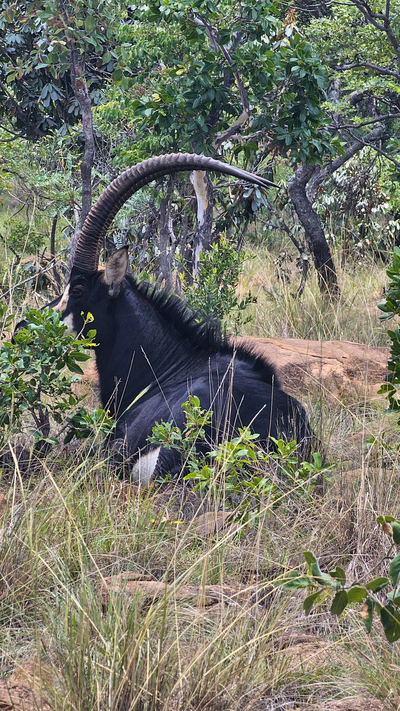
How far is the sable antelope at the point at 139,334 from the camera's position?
14.2ft

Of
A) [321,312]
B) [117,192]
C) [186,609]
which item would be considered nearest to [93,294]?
[117,192]

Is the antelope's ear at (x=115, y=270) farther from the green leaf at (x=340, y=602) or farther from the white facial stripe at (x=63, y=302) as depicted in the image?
the green leaf at (x=340, y=602)

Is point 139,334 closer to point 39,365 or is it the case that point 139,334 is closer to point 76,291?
point 76,291

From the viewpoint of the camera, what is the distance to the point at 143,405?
4523 mm

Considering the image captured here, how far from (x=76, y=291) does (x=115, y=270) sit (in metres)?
0.27

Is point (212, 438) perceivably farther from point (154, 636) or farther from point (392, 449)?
point (154, 636)

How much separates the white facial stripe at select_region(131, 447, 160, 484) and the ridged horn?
1.29 m

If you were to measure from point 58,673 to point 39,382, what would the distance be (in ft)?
6.52

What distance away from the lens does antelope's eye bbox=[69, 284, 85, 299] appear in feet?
15.3

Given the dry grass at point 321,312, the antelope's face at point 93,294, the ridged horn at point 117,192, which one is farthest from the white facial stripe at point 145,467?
the dry grass at point 321,312

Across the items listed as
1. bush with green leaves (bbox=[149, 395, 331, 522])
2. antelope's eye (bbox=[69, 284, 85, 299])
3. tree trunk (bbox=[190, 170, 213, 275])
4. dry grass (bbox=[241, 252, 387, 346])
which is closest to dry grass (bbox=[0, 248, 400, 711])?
bush with green leaves (bbox=[149, 395, 331, 522])

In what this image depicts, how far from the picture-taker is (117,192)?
461 cm

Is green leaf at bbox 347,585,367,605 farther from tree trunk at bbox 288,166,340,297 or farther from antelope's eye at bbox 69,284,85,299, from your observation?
tree trunk at bbox 288,166,340,297

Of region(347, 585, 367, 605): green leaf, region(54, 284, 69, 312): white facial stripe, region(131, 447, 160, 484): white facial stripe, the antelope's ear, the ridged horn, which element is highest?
the ridged horn
